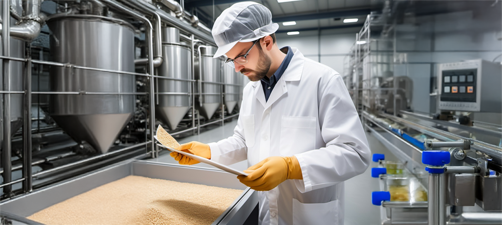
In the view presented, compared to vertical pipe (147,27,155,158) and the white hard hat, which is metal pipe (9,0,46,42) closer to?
vertical pipe (147,27,155,158)

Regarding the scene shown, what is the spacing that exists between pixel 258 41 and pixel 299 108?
0.91 ft

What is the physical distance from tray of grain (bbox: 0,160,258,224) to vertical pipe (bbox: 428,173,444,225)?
1.83 ft

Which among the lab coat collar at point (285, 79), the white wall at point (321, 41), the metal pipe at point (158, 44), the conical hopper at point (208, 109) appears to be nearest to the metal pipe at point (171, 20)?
the metal pipe at point (158, 44)

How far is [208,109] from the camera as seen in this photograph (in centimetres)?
288

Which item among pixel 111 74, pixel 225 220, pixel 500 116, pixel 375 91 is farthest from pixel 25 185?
pixel 375 91

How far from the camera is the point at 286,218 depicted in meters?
0.93

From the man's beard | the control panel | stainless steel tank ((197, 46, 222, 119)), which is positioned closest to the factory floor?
stainless steel tank ((197, 46, 222, 119))

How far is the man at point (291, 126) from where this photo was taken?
76 centimetres

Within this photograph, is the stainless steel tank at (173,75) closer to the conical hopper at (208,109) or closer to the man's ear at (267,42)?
the conical hopper at (208,109)

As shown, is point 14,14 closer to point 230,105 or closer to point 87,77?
point 87,77

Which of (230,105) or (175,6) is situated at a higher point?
(175,6)

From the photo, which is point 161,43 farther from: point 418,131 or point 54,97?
point 418,131

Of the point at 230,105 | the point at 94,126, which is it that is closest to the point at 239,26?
the point at 94,126

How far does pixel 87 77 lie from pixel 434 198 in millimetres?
2152
